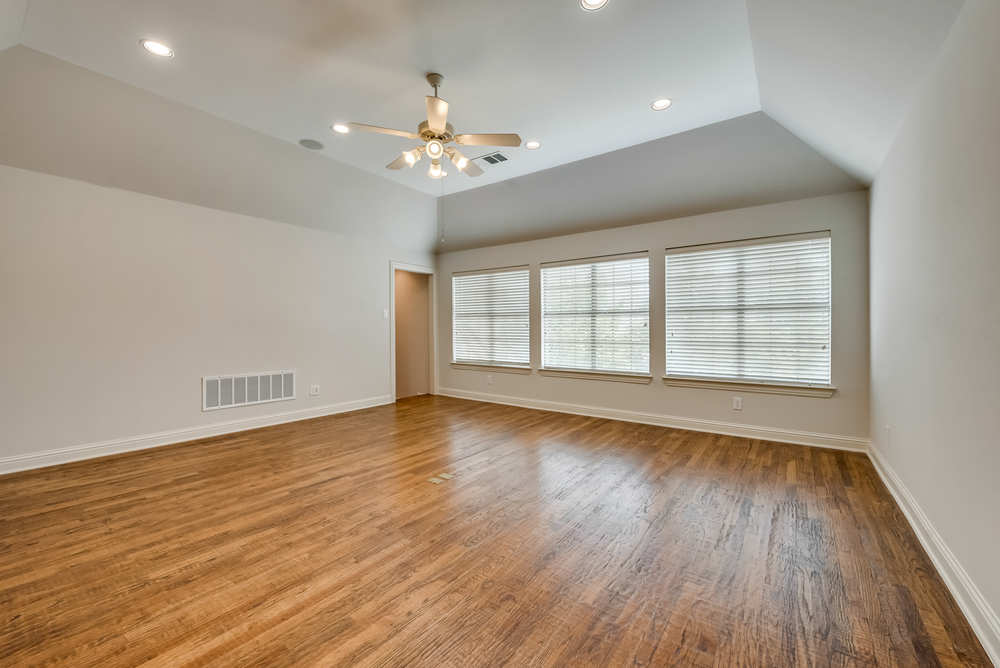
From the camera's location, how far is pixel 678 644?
1.57 m

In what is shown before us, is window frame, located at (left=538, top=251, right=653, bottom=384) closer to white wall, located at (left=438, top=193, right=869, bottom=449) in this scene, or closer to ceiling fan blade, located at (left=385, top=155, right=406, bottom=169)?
white wall, located at (left=438, top=193, right=869, bottom=449)

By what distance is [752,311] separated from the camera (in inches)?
176

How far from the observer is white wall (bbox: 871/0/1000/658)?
159 cm

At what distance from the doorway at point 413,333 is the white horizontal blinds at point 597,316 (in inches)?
95.3

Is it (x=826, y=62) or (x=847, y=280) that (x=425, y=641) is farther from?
(x=847, y=280)

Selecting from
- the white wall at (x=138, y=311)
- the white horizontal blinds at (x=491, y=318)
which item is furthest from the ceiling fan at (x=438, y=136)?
the white horizontal blinds at (x=491, y=318)

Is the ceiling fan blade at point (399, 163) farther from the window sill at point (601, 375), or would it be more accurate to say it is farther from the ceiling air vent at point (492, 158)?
the window sill at point (601, 375)

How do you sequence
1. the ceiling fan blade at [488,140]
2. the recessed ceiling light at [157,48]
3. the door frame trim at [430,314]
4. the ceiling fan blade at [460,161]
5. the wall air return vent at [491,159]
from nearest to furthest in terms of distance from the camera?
the recessed ceiling light at [157,48]
the ceiling fan blade at [488,140]
the ceiling fan blade at [460,161]
the wall air return vent at [491,159]
the door frame trim at [430,314]

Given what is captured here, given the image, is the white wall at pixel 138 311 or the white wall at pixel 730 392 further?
the white wall at pixel 730 392

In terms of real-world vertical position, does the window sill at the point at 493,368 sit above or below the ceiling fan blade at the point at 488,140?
below

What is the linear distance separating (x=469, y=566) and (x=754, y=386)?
12.5 ft

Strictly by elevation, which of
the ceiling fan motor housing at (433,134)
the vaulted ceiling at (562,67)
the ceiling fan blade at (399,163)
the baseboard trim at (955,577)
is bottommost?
the baseboard trim at (955,577)

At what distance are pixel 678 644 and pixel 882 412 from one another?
312cm

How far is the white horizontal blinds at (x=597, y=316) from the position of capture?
5.26m
